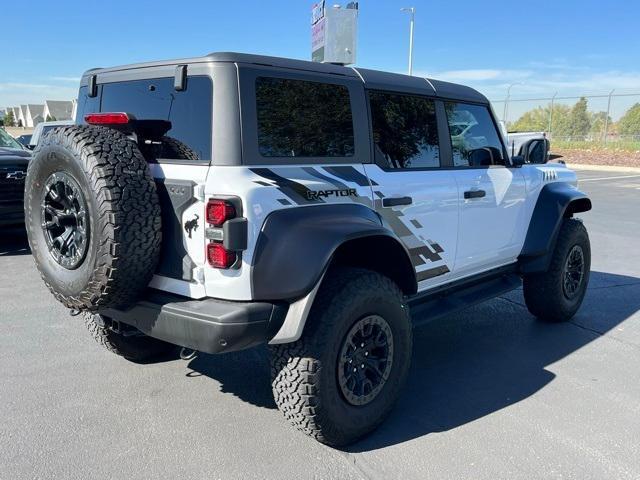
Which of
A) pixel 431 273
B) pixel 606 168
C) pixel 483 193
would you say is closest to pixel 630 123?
pixel 606 168

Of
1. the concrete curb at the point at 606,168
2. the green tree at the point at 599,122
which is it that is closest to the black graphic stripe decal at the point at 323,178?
the concrete curb at the point at 606,168

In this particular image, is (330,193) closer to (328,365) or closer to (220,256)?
(220,256)

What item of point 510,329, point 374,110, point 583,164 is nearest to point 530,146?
point 510,329

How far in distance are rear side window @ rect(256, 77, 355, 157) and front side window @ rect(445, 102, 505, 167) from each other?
1.14m

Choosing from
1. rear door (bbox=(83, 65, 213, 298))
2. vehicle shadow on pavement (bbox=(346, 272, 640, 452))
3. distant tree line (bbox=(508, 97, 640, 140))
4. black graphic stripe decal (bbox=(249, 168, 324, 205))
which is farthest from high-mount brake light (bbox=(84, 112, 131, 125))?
distant tree line (bbox=(508, 97, 640, 140))

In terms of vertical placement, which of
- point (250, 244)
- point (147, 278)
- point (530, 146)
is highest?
point (530, 146)

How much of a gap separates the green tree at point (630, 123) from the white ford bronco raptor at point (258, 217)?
41488 millimetres

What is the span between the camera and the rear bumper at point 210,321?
8.25ft

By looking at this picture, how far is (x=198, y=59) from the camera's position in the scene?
2.72m

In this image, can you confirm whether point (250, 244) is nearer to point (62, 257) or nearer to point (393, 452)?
point (62, 257)

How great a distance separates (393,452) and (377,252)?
1097 millimetres

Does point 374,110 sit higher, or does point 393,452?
point 374,110

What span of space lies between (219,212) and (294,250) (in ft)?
1.27

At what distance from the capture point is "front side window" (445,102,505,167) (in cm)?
402
